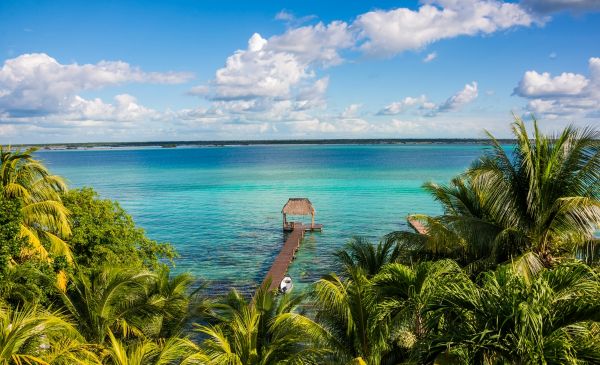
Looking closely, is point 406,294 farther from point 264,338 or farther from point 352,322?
point 264,338

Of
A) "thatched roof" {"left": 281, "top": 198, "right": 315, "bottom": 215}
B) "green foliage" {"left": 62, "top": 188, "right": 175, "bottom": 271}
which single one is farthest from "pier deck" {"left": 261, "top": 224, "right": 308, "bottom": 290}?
"green foliage" {"left": 62, "top": 188, "right": 175, "bottom": 271}

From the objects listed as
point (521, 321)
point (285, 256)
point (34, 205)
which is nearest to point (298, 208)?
point (285, 256)

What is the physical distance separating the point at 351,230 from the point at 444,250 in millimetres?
24243

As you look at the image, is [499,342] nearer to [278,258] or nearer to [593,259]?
[593,259]

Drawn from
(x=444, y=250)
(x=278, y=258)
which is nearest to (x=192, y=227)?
(x=278, y=258)

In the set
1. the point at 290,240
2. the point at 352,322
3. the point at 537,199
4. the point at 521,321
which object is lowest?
the point at 290,240

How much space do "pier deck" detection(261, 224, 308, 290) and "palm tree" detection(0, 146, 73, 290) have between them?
30.0ft

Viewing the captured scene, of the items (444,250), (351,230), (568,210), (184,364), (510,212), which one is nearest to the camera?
(184,364)

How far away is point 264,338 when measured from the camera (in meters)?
8.78

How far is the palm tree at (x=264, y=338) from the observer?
727cm

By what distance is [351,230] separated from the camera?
113ft

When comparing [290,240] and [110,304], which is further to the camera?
[290,240]

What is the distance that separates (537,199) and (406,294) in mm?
3317

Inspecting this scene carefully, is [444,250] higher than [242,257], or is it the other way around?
[444,250]
